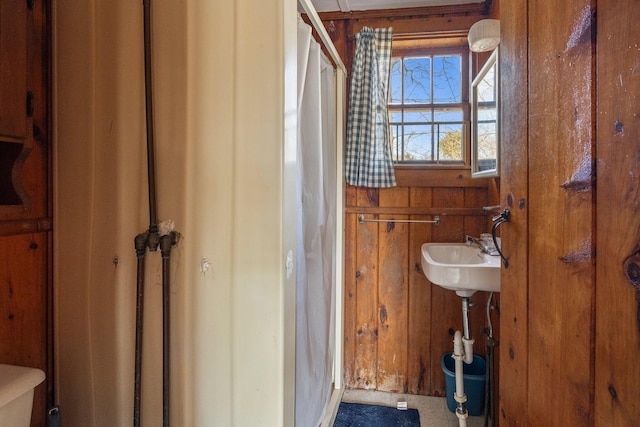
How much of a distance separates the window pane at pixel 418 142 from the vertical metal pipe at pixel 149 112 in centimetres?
156

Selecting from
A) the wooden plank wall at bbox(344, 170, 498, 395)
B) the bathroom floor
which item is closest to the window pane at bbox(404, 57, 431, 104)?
the wooden plank wall at bbox(344, 170, 498, 395)

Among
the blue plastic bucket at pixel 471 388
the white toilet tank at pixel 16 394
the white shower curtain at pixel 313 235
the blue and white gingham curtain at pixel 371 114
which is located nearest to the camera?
the white toilet tank at pixel 16 394

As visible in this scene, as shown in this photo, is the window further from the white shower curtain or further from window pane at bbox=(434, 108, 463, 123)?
the white shower curtain

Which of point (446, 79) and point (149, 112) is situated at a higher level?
point (446, 79)

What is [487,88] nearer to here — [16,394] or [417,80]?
[417,80]

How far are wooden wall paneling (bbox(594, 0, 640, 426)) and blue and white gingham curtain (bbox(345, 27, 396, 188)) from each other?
1.46 metres

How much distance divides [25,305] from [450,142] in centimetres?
210

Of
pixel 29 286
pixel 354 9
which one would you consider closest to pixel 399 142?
pixel 354 9

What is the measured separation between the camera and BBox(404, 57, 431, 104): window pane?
2.08 metres

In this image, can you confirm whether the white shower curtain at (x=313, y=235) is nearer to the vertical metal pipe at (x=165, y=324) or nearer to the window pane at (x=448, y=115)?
the vertical metal pipe at (x=165, y=324)

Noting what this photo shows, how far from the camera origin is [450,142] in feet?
6.73

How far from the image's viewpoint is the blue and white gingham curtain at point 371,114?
1966mm

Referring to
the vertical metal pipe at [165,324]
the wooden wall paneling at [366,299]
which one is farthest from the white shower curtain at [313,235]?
the vertical metal pipe at [165,324]

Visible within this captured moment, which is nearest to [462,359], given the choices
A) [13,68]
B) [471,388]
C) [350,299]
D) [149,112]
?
[471,388]
